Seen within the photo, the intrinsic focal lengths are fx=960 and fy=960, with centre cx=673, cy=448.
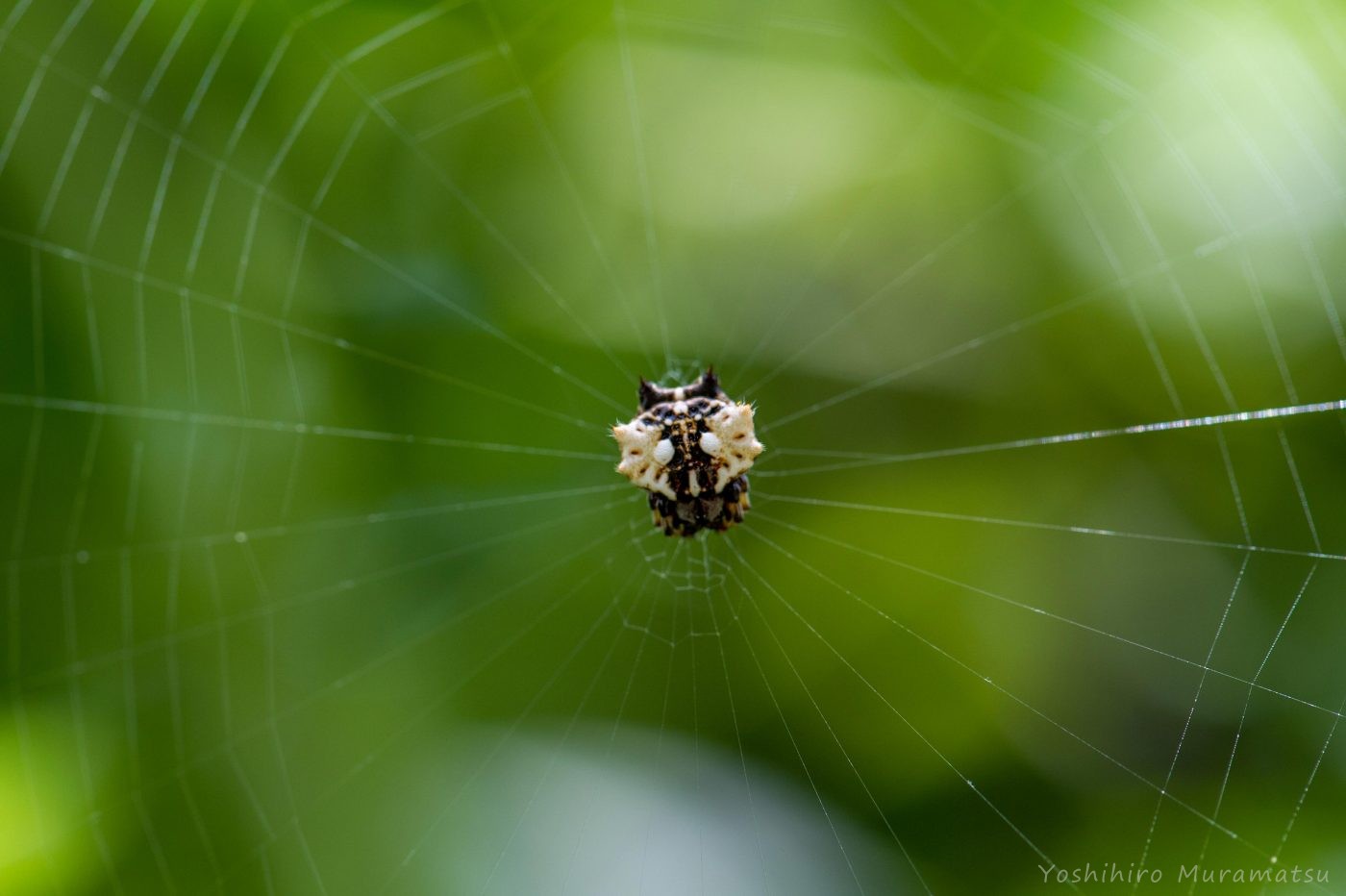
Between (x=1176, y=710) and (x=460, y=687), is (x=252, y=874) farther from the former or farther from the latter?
(x=1176, y=710)

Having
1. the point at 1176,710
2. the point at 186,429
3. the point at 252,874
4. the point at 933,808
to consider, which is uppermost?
the point at 186,429

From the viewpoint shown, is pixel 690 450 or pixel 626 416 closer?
pixel 690 450

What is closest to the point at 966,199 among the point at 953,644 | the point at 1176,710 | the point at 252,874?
the point at 953,644

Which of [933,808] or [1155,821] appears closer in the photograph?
[1155,821]
